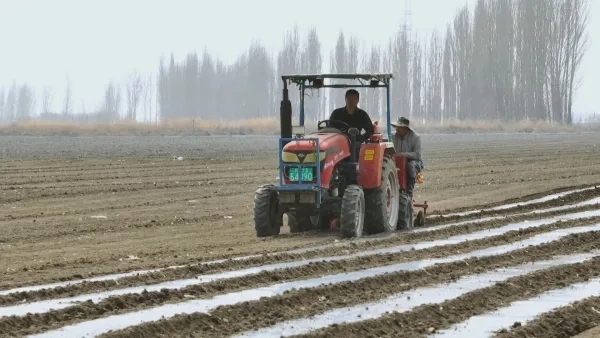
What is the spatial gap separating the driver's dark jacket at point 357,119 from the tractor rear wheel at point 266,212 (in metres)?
1.31

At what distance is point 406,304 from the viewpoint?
31.0 feet

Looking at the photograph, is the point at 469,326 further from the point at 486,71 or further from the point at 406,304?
the point at 486,71

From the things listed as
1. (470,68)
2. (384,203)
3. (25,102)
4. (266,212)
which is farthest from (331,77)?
(25,102)

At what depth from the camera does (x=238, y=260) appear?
12.2 m

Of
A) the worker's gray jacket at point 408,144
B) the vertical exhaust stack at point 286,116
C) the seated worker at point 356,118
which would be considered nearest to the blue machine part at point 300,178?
the vertical exhaust stack at point 286,116

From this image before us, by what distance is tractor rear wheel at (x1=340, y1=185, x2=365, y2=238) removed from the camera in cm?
1448

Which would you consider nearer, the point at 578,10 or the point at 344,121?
the point at 344,121

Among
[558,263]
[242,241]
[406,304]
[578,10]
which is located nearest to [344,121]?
[242,241]

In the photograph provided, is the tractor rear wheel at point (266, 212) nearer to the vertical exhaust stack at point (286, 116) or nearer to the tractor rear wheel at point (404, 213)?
the vertical exhaust stack at point (286, 116)

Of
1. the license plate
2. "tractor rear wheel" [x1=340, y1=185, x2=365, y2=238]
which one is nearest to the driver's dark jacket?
"tractor rear wheel" [x1=340, y1=185, x2=365, y2=238]

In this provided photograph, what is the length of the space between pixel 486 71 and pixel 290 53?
974 inches

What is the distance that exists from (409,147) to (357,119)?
68.7 inches

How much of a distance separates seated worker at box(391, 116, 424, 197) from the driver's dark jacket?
1237 mm

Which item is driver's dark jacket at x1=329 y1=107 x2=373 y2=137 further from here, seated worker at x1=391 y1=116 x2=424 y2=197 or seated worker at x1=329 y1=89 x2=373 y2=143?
seated worker at x1=391 y1=116 x2=424 y2=197
